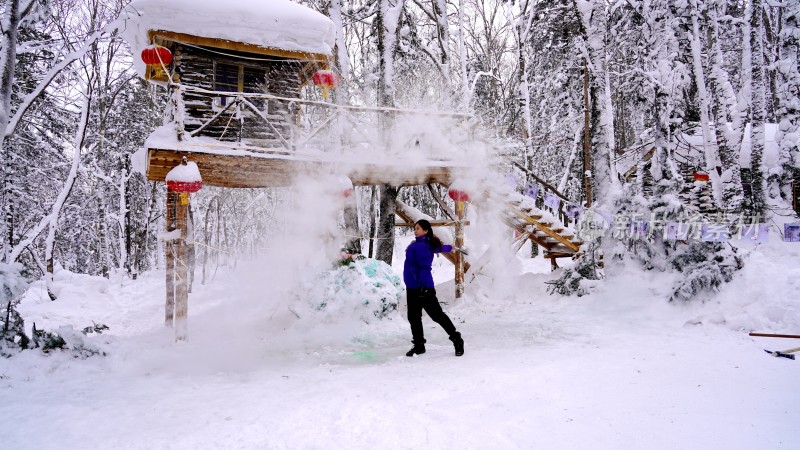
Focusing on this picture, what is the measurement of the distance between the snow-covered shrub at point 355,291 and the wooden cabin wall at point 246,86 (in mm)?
3833

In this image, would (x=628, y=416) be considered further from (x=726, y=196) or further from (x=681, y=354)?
(x=726, y=196)

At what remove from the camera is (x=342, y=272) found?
9688mm

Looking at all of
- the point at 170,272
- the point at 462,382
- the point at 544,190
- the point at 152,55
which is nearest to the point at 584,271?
the point at 544,190

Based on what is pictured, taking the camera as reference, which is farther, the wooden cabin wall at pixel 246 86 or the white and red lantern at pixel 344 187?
the wooden cabin wall at pixel 246 86

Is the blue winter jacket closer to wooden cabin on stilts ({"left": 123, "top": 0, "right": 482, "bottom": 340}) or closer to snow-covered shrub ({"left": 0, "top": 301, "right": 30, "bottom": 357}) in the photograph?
wooden cabin on stilts ({"left": 123, "top": 0, "right": 482, "bottom": 340})

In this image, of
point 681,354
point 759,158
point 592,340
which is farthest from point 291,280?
point 759,158

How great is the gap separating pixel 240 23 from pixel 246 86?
1728 mm

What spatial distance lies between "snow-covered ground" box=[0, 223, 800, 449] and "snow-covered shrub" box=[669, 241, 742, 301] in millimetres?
215

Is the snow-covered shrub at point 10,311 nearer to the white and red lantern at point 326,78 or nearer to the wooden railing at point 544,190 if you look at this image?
the white and red lantern at point 326,78

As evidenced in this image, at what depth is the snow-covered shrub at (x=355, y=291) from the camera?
30.1 ft

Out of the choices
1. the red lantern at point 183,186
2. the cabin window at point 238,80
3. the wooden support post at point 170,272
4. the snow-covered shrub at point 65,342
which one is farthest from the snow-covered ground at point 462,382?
the cabin window at point 238,80

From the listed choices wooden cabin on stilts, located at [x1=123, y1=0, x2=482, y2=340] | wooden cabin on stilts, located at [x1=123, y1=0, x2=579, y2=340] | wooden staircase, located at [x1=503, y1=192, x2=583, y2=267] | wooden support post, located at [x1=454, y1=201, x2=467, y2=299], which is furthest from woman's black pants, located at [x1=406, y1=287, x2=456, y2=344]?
wooden staircase, located at [x1=503, y1=192, x2=583, y2=267]

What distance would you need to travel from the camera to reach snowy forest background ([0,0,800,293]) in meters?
11.0

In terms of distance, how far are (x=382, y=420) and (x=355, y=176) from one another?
692cm
